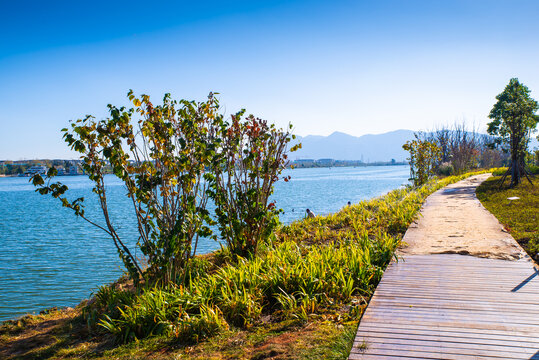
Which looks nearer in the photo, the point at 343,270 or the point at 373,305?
the point at 373,305

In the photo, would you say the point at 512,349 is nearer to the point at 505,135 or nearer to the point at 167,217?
the point at 167,217

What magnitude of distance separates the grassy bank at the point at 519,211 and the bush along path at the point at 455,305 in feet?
1.55

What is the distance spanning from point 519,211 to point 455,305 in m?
7.01

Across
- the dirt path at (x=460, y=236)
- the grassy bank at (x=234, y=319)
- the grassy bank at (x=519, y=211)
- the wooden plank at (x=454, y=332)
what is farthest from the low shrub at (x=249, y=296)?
the grassy bank at (x=519, y=211)

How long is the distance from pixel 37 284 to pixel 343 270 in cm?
652

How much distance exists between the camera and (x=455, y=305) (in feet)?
10.8

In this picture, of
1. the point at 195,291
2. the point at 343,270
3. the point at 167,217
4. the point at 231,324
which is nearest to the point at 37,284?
the point at 167,217

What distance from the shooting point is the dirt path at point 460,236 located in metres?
5.13

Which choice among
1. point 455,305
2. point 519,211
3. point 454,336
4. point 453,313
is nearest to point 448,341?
point 454,336

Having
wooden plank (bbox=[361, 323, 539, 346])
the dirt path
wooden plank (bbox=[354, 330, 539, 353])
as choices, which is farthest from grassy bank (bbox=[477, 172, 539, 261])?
wooden plank (bbox=[354, 330, 539, 353])

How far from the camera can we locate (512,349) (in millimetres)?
2479

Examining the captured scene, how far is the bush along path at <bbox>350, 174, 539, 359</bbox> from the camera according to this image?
2.54 m

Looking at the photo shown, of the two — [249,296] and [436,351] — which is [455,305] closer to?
[436,351]

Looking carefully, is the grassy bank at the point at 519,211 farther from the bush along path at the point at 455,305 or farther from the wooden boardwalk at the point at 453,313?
the wooden boardwalk at the point at 453,313
